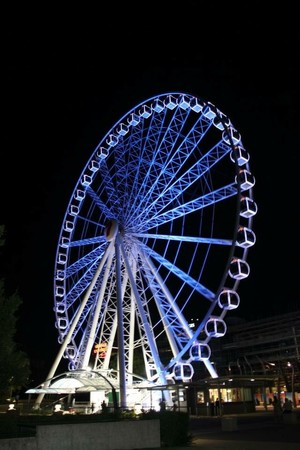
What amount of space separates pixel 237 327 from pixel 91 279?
3535 centimetres

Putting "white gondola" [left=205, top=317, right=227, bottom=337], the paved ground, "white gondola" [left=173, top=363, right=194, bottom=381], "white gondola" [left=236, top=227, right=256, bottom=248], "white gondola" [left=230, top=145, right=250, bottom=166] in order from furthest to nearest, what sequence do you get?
"white gondola" [left=230, top=145, right=250, bottom=166]
"white gondola" [left=173, top=363, right=194, bottom=381]
"white gondola" [left=236, top=227, right=256, bottom=248]
"white gondola" [left=205, top=317, right=227, bottom=337]
the paved ground

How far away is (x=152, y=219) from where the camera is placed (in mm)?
33125

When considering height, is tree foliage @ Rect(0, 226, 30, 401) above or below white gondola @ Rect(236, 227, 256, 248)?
below

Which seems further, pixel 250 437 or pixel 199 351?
pixel 199 351

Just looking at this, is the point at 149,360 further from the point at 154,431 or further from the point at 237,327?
the point at 237,327

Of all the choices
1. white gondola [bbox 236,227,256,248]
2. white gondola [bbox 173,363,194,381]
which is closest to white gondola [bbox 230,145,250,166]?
white gondola [bbox 236,227,256,248]

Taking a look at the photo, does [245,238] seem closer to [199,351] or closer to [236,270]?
[236,270]

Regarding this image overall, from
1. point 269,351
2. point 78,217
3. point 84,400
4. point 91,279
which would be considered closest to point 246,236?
point 91,279

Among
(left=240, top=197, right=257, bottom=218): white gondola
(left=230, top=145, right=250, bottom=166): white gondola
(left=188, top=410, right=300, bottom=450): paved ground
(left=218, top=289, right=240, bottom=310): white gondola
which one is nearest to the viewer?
(left=188, top=410, right=300, bottom=450): paved ground

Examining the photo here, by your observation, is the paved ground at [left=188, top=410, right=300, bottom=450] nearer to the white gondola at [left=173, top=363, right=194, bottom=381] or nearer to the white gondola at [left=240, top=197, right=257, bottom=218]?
the white gondola at [left=173, top=363, right=194, bottom=381]

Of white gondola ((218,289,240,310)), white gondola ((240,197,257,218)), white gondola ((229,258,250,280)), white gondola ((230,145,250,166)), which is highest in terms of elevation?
white gondola ((230,145,250,166))

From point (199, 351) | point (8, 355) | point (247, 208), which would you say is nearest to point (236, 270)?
point (247, 208)

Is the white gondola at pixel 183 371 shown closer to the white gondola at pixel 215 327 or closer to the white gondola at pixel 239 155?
the white gondola at pixel 215 327

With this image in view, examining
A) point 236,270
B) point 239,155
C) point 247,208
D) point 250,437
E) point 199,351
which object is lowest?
point 250,437
